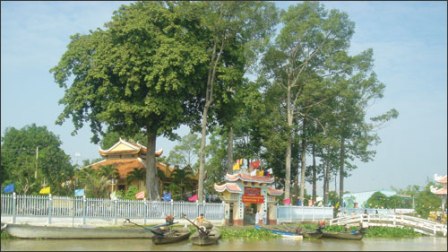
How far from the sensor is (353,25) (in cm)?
3541

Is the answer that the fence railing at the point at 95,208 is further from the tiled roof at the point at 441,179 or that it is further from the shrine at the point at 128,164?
the tiled roof at the point at 441,179

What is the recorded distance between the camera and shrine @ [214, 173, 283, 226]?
27250mm

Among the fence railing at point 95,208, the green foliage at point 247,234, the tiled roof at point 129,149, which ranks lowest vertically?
the green foliage at point 247,234

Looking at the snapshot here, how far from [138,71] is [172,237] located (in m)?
9.90

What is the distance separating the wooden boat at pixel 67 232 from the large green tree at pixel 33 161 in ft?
33.7

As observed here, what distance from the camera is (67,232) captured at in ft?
62.3

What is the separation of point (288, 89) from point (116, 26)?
13.1 m

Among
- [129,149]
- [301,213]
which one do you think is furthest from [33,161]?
[301,213]

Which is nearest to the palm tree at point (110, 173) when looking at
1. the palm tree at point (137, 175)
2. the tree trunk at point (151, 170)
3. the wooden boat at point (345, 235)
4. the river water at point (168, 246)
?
the palm tree at point (137, 175)

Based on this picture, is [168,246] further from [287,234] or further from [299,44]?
[299,44]

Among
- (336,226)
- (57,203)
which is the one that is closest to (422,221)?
(336,226)

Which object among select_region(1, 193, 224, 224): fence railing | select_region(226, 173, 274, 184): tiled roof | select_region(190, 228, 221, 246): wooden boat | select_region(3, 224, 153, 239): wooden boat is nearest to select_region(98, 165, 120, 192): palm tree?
select_region(1, 193, 224, 224): fence railing

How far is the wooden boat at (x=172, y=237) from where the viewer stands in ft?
63.3

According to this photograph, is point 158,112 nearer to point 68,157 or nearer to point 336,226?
point 336,226
